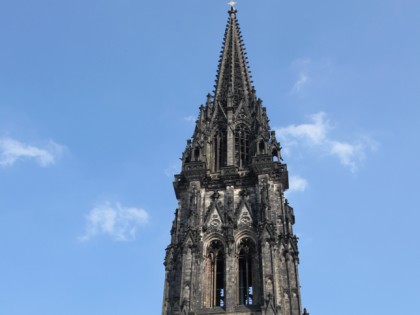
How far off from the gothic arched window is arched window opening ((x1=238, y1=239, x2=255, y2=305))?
0.91 m

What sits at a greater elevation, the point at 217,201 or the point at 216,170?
the point at 216,170

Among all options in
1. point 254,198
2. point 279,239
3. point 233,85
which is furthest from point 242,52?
point 279,239

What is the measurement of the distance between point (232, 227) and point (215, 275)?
2.83 m

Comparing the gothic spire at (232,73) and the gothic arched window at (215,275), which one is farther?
the gothic spire at (232,73)

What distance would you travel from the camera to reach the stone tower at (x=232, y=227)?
101ft

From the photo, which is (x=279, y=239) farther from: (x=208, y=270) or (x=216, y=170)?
(x=216, y=170)

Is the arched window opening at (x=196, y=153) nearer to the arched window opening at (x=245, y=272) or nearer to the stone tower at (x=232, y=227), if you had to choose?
the stone tower at (x=232, y=227)

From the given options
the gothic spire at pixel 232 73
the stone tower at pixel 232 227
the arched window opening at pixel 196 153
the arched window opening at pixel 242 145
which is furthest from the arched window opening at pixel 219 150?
the gothic spire at pixel 232 73

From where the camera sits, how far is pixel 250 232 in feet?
111

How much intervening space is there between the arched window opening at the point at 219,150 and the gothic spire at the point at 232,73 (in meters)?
2.98

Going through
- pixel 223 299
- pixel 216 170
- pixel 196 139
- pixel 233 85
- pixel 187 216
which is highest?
pixel 233 85

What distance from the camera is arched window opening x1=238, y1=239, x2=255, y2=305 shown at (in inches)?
1234

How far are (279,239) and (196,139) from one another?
10267mm

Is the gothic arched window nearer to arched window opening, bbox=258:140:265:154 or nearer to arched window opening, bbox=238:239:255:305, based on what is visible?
arched window opening, bbox=238:239:255:305
